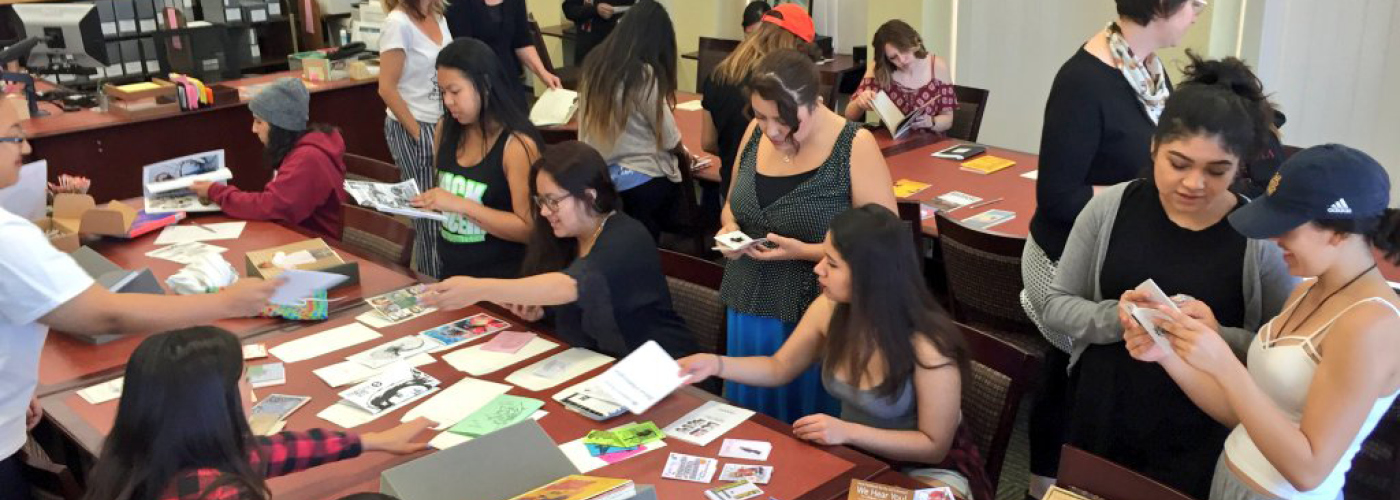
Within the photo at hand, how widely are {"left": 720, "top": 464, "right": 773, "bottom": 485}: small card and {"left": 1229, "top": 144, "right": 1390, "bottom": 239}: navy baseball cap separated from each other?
1040mm

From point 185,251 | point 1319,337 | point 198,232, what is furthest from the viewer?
point 198,232

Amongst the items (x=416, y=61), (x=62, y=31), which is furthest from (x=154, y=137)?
(x=416, y=61)

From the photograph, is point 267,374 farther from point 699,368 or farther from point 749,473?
point 749,473

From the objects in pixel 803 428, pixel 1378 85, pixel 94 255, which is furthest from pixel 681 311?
pixel 1378 85

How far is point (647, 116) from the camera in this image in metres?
4.43

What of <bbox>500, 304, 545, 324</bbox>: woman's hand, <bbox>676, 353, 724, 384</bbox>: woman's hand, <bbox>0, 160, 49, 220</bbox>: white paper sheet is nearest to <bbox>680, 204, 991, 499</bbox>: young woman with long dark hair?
<bbox>676, 353, 724, 384</bbox>: woman's hand

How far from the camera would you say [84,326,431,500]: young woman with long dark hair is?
6.26ft

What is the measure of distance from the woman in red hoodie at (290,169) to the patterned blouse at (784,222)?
1.79 metres

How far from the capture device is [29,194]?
3.90 metres

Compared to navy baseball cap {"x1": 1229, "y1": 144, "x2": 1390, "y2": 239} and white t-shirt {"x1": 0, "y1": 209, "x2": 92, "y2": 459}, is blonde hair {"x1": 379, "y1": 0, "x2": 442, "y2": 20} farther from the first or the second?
navy baseball cap {"x1": 1229, "y1": 144, "x2": 1390, "y2": 239}

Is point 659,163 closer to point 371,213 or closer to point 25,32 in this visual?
point 371,213

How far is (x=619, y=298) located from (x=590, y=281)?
3.9 inches

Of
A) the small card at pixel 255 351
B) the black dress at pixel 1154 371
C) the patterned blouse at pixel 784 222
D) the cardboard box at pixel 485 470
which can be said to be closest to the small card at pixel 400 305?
the small card at pixel 255 351

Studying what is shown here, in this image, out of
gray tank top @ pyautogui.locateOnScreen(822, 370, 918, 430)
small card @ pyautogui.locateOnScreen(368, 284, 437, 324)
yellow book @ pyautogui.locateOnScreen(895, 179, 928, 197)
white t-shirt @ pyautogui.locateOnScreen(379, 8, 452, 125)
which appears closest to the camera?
gray tank top @ pyautogui.locateOnScreen(822, 370, 918, 430)
